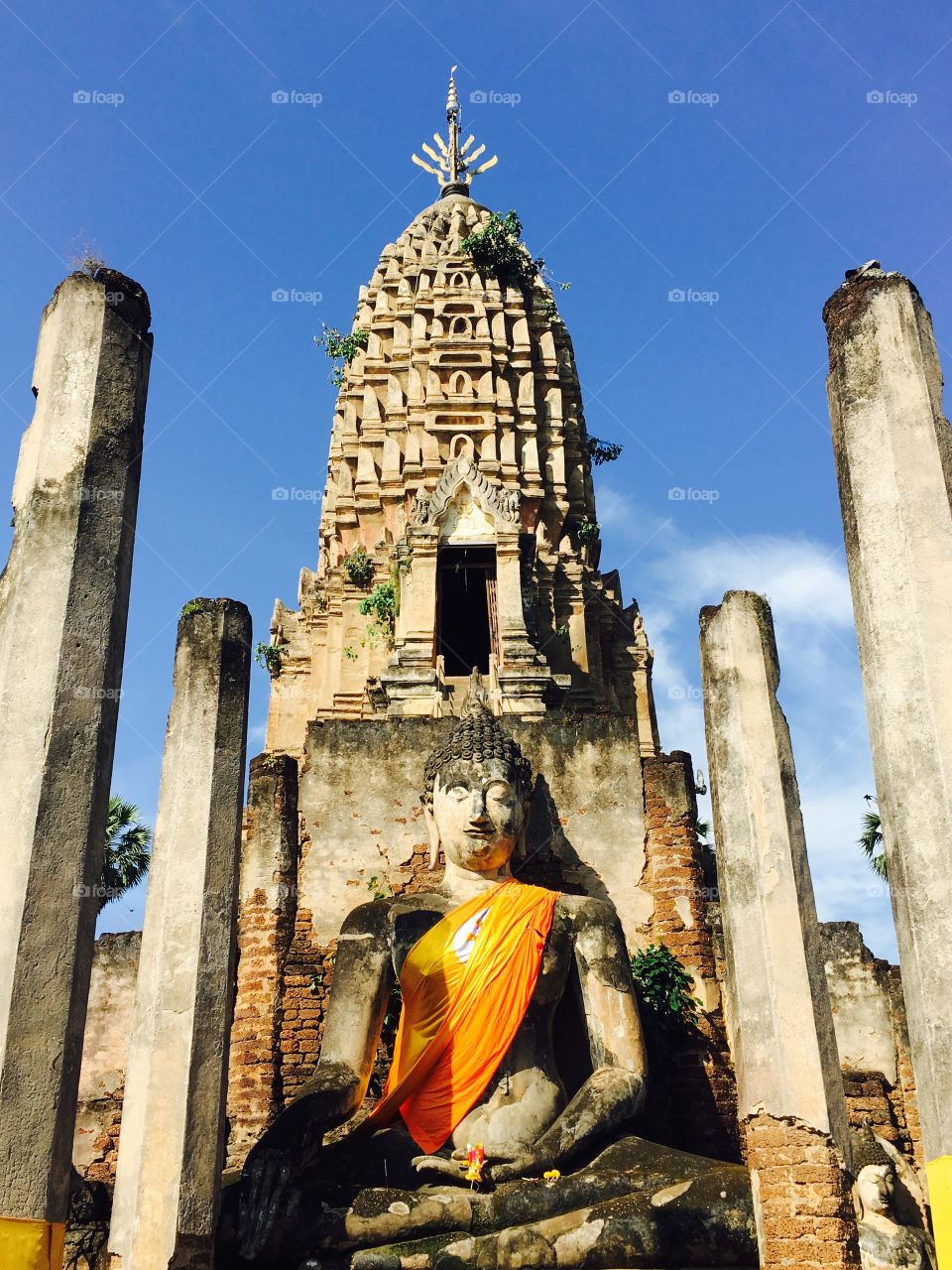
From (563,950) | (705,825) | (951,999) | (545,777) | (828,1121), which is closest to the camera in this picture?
(951,999)

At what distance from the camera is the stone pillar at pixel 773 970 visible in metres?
7.72

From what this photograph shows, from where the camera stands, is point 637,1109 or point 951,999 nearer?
point 951,999

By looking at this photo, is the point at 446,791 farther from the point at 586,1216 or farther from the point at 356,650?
the point at 356,650

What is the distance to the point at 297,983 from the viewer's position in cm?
1180

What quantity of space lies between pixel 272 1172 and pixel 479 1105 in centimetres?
175

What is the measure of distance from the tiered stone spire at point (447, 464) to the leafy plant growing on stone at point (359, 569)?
0.04 meters

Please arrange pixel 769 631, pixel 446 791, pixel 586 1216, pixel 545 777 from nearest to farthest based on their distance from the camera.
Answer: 1. pixel 586 1216
2. pixel 769 631
3. pixel 446 791
4. pixel 545 777

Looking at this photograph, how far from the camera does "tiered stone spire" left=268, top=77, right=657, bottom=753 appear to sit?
26.2 metres

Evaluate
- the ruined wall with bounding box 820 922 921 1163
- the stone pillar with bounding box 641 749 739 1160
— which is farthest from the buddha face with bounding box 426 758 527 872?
the ruined wall with bounding box 820 922 921 1163

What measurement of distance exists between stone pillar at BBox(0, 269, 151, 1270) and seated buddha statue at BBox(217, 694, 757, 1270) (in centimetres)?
307

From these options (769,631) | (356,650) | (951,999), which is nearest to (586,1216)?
(951,999)

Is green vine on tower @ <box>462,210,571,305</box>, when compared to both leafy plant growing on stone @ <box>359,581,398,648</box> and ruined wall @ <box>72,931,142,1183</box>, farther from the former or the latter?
ruined wall @ <box>72,931,142,1183</box>

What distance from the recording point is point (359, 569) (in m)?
26.2

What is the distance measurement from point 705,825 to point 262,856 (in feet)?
43.5
